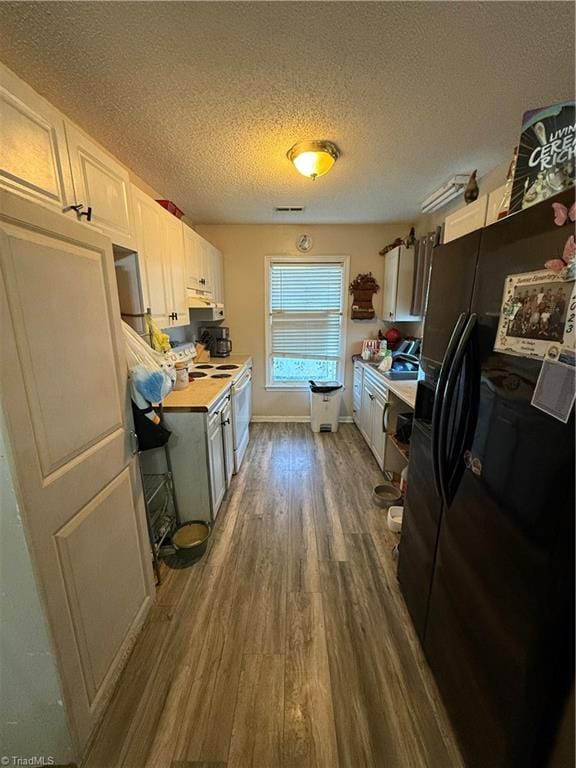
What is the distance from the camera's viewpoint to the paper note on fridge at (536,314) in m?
0.68

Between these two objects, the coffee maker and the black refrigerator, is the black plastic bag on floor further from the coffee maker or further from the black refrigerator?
the coffee maker

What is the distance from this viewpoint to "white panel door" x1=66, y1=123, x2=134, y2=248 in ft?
4.54

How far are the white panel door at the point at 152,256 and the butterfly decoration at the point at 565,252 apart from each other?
6.64ft

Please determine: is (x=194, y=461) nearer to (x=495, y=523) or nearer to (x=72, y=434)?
(x=72, y=434)

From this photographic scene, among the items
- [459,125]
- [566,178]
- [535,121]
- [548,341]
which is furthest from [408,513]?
[459,125]

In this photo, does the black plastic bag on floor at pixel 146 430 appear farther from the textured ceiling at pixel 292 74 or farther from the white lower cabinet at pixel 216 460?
the textured ceiling at pixel 292 74

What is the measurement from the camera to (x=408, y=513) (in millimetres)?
1525

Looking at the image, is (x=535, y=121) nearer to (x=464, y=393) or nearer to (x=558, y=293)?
(x=558, y=293)

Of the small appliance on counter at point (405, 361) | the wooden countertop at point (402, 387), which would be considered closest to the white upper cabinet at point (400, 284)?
the small appliance on counter at point (405, 361)

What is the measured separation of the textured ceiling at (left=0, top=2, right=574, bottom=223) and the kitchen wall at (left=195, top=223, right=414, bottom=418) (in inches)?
62.4

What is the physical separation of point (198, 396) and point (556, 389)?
1.92 metres

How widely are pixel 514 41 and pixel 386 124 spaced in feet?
2.09

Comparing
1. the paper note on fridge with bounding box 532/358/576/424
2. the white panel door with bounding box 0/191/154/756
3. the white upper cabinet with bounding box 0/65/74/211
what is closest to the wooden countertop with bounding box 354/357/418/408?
the paper note on fridge with bounding box 532/358/576/424

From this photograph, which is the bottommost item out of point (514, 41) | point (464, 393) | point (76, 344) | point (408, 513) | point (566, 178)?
point (408, 513)
